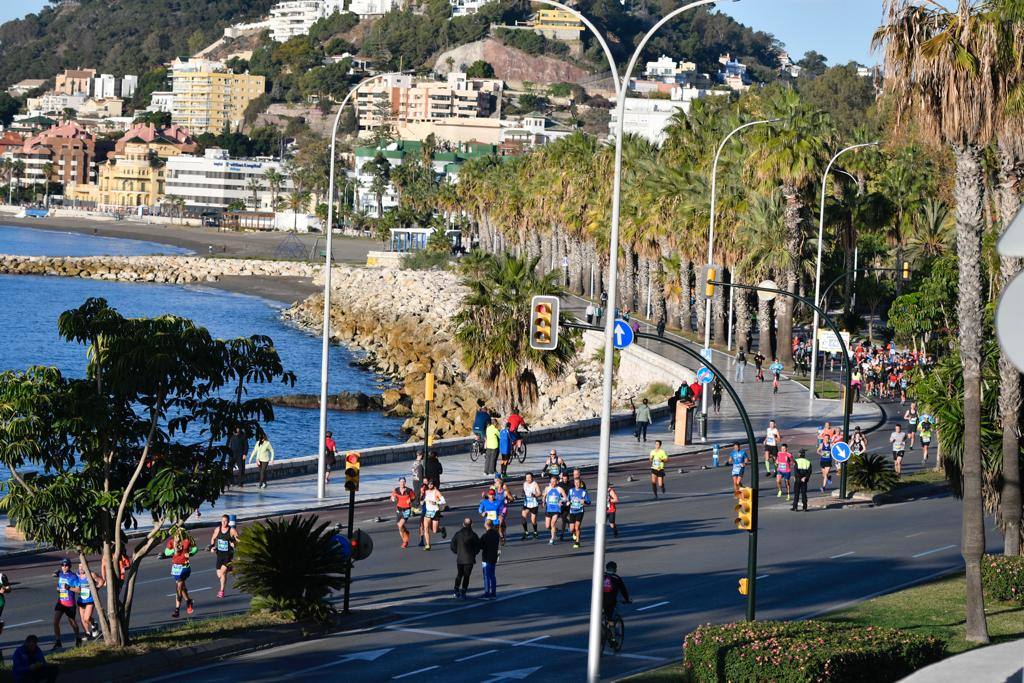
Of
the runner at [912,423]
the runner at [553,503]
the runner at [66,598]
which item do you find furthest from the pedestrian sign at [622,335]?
the runner at [912,423]

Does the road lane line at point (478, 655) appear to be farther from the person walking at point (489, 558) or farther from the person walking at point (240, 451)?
the person walking at point (240, 451)

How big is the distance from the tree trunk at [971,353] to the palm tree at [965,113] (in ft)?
0.05

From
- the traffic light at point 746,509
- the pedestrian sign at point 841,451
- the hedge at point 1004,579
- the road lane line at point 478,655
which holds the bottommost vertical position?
the road lane line at point 478,655

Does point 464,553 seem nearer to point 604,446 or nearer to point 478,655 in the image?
point 478,655

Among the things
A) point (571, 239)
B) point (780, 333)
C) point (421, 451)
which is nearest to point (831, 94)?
point (571, 239)

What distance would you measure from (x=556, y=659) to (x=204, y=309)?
100 metres

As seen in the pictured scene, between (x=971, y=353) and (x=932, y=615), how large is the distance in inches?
173

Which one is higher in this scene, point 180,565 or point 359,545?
point 359,545

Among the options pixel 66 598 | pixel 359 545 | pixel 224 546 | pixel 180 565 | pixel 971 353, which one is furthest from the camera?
pixel 224 546

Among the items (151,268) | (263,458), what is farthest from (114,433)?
(151,268)

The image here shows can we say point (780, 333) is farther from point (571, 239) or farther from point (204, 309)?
point (204, 309)

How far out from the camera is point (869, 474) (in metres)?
37.3

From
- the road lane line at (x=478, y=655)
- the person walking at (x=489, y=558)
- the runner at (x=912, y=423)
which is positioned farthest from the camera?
the runner at (x=912, y=423)

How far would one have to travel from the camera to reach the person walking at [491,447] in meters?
38.2
